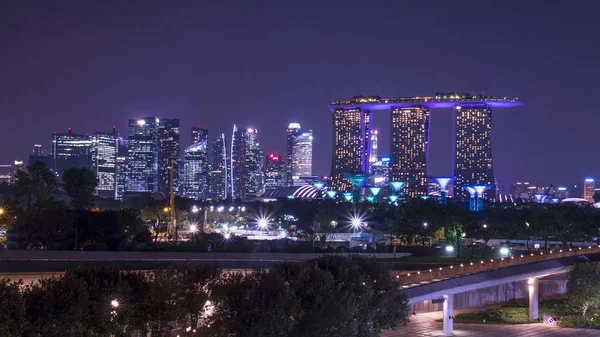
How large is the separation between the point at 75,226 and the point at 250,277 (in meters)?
29.5

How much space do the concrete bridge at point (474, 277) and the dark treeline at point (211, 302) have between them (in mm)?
4531

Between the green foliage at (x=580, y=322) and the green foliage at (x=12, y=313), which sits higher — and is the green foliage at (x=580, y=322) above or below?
below

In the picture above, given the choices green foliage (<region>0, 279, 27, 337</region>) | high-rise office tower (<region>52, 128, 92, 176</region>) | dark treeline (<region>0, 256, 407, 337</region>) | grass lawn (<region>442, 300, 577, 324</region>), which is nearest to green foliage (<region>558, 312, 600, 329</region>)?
grass lawn (<region>442, 300, 577, 324</region>)

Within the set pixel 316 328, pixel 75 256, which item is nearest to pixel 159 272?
pixel 316 328

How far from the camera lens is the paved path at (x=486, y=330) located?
3198 cm

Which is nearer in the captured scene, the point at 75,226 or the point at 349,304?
the point at 349,304

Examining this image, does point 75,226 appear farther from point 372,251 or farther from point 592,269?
point 592,269

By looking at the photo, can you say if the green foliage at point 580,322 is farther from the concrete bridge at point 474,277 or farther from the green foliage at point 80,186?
the green foliage at point 80,186

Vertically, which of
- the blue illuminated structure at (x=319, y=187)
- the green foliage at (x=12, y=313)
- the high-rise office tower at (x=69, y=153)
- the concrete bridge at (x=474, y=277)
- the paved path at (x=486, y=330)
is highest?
the high-rise office tower at (x=69, y=153)

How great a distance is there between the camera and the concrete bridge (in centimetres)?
3017

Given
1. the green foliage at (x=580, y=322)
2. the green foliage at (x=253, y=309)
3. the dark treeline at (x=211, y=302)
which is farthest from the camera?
the green foliage at (x=580, y=322)

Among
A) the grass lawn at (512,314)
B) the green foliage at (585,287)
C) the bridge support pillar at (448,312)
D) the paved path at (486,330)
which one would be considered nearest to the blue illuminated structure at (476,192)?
the grass lawn at (512,314)

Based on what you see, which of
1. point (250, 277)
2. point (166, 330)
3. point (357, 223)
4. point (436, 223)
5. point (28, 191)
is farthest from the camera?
point (357, 223)

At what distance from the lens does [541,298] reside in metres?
43.8
